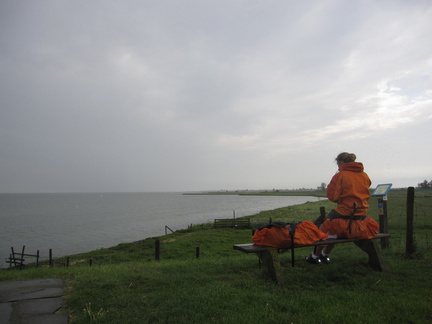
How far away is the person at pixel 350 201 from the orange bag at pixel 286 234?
1.58ft

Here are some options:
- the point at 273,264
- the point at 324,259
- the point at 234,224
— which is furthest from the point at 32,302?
the point at 234,224

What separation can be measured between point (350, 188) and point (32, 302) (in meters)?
5.21

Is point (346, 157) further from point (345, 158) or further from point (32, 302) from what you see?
point (32, 302)

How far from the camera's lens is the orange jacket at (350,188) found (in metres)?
4.83

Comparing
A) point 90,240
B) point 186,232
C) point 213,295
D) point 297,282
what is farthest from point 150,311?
point 90,240

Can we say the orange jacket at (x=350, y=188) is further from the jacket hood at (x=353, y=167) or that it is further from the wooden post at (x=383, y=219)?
the wooden post at (x=383, y=219)

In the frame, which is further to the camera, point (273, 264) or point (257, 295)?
point (273, 264)

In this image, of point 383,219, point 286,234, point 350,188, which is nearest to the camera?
point 286,234

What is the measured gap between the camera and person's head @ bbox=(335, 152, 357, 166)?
5000mm

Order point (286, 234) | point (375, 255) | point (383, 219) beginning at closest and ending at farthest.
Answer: point (286, 234) → point (375, 255) → point (383, 219)

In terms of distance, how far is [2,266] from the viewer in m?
22.6

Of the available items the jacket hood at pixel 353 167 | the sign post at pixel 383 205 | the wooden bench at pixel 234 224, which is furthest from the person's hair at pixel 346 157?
the wooden bench at pixel 234 224

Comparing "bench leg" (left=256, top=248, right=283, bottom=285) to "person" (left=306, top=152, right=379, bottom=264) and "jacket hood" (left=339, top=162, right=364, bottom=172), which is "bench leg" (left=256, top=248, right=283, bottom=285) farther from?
"jacket hood" (left=339, top=162, right=364, bottom=172)

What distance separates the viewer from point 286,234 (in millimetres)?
4344
